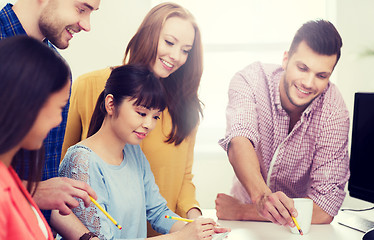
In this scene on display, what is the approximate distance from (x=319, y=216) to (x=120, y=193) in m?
0.74

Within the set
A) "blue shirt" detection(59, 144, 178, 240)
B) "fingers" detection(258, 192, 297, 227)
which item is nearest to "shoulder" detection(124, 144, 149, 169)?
"blue shirt" detection(59, 144, 178, 240)

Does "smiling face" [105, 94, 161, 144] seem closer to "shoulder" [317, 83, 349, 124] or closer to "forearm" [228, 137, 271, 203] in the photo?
"forearm" [228, 137, 271, 203]

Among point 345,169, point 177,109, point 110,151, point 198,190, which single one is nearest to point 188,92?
point 177,109

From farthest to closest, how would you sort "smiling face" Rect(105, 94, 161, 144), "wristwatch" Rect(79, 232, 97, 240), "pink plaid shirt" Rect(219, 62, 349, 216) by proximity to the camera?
1. "pink plaid shirt" Rect(219, 62, 349, 216)
2. "smiling face" Rect(105, 94, 161, 144)
3. "wristwatch" Rect(79, 232, 97, 240)

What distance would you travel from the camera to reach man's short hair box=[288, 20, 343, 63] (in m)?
1.65

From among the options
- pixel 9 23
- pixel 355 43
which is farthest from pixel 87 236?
pixel 355 43

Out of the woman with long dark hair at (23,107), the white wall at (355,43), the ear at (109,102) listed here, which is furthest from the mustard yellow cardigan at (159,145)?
the white wall at (355,43)

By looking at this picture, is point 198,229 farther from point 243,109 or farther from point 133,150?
point 243,109

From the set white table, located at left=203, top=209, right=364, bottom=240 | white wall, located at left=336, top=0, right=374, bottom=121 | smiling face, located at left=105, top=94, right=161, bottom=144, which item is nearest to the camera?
smiling face, located at left=105, top=94, right=161, bottom=144

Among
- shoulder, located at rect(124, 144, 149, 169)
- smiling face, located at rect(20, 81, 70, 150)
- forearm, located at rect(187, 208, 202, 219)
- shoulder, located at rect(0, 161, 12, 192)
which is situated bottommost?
forearm, located at rect(187, 208, 202, 219)

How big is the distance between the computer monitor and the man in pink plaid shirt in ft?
0.12

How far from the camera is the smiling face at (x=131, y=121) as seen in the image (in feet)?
4.23

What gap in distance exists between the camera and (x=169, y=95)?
162 centimetres

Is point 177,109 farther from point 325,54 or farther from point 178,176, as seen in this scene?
point 325,54
